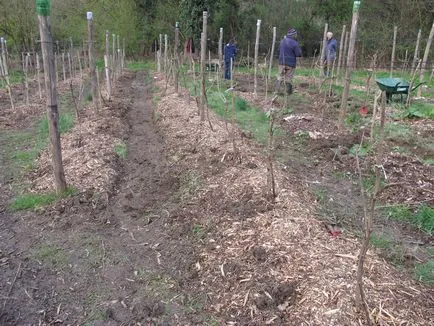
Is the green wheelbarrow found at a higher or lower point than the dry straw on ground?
higher

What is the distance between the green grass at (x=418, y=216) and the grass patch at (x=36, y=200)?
399cm

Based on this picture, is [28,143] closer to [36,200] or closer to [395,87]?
[36,200]

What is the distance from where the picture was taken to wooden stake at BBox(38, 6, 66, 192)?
14.3ft

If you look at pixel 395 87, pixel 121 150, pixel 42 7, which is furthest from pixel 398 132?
pixel 42 7

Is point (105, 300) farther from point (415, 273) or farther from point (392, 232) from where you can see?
point (392, 232)

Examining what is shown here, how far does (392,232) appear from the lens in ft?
14.4

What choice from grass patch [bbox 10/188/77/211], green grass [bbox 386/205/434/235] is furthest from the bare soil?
green grass [bbox 386/205/434/235]

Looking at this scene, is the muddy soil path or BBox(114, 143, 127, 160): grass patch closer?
the muddy soil path

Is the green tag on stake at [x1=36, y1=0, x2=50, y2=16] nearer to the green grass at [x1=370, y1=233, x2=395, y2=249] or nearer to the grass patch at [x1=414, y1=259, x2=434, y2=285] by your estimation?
the green grass at [x1=370, y1=233, x2=395, y2=249]

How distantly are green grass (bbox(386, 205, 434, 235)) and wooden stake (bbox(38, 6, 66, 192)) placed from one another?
160 inches

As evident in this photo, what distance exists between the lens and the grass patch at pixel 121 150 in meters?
6.64

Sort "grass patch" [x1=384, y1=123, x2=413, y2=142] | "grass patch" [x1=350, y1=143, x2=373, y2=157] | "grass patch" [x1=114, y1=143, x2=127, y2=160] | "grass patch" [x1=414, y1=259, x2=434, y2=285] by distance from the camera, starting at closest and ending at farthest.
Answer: "grass patch" [x1=414, y1=259, x2=434, y2=285] < "grass patch" [x1=350, y1=143, x2=373, y2=157] < "grass patch" [x1=114, y1=143, x2=127, y2=160] < "grass patch" [x1=384, y1=123, x2=413, y2=142]

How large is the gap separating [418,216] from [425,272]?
1201mm

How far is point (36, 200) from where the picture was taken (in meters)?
4.94
